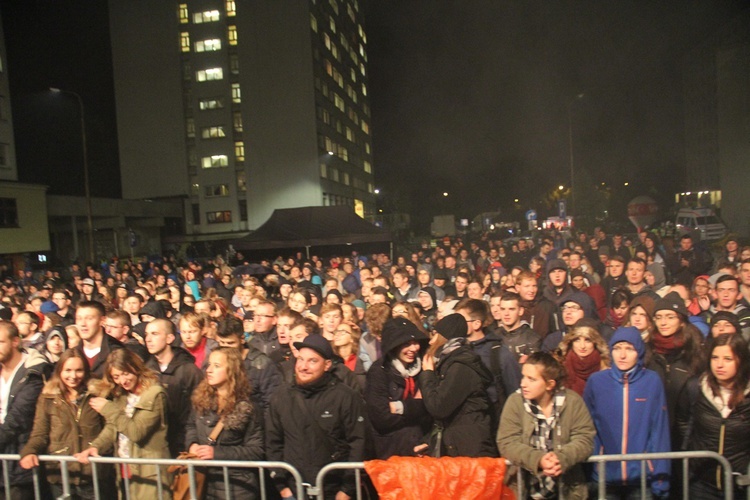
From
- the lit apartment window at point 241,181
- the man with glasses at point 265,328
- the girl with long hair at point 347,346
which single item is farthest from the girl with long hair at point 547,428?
the lit apartment window at point 241,181

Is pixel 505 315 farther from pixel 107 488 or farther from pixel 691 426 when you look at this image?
pixel 107 488

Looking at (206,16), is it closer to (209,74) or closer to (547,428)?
(209,74)

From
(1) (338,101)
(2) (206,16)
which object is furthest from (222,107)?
(1) (338,101)

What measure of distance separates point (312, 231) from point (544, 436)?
18.1 meters

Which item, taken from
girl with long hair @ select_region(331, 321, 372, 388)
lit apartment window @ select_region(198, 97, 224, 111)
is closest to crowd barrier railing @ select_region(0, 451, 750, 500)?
girl with long hair @ select_region(331, 321, 372, 388)

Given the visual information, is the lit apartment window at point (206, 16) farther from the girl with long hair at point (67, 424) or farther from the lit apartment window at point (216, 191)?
the girl with long hair at point (67, 424)

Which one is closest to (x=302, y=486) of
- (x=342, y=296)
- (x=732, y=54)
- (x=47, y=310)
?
(x=342, y=296)

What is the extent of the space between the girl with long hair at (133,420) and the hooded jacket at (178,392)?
20cm

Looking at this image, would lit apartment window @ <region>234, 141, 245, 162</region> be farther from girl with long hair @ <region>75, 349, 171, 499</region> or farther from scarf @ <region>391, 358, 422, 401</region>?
scarf @ <region>391, 358, 422, 401</region>

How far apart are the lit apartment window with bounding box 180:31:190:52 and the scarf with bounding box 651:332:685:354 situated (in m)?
58.6

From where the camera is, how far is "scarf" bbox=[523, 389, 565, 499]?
3.18 metres

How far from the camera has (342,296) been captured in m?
7.85

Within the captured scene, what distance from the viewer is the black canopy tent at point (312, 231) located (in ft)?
66.6

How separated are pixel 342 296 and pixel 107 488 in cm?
440
